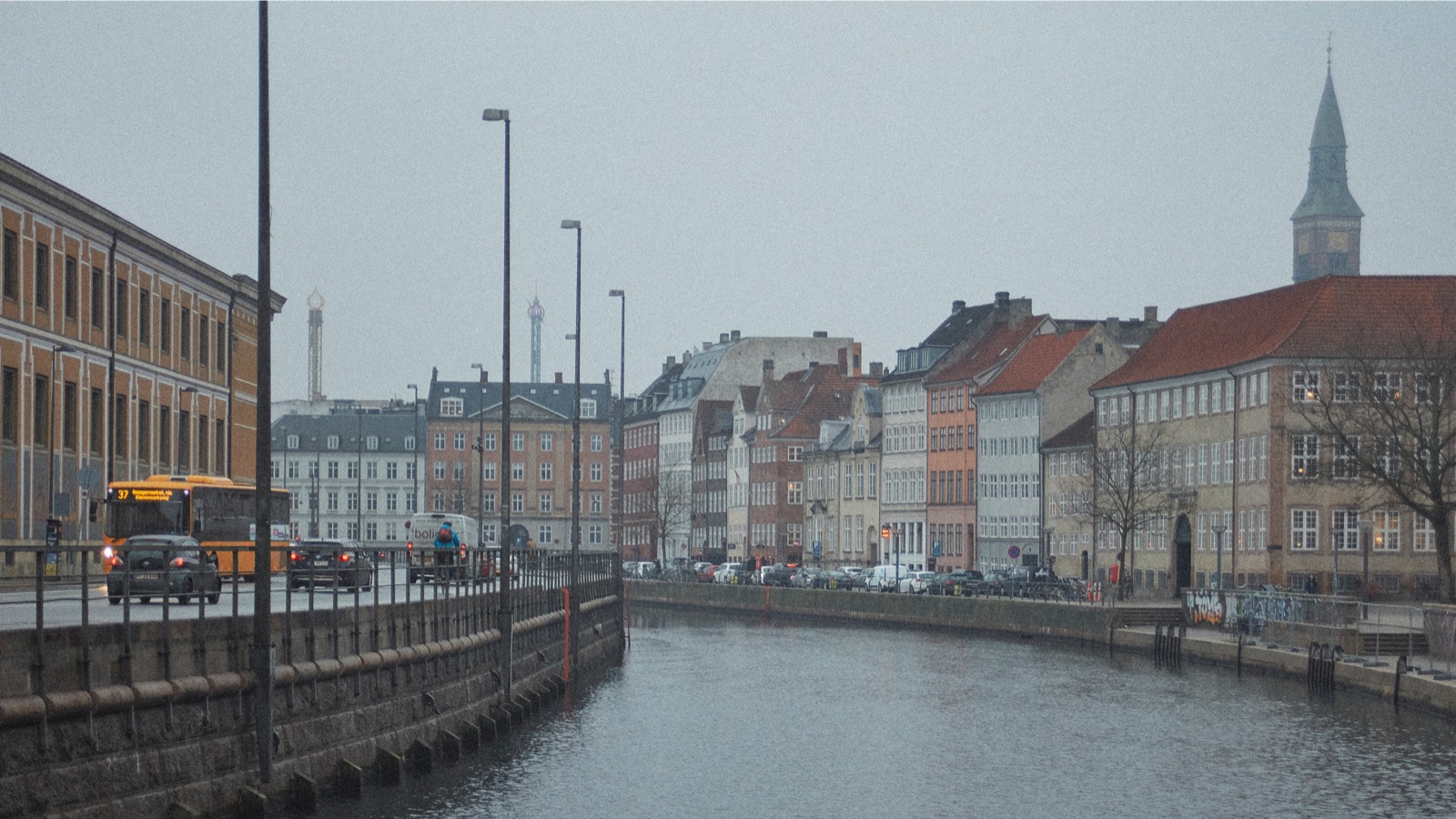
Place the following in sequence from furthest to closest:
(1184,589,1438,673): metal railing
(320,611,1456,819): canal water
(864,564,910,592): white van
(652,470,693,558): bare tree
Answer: (652,470,693,558): bare tree < (864,564,910,592): white van < (1184,589,1438,673): metal railing < (320,611,1456,819): canal water

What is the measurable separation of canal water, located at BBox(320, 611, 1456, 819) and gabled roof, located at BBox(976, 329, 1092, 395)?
63.1 metres

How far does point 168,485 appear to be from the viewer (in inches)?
2376

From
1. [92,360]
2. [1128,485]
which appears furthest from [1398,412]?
[92,360]

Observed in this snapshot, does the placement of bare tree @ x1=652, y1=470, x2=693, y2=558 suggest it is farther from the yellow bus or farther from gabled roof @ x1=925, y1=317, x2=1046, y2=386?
the yellow bus

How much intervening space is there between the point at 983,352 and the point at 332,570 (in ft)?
382

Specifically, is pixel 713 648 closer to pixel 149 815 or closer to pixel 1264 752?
pixel 1264 752

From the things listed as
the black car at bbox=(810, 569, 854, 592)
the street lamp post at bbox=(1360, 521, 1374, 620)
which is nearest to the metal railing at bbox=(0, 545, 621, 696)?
the street lamp post at bbox=(1360, 521, 1374, 620)

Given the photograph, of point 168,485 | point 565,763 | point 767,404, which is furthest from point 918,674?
point 767,404

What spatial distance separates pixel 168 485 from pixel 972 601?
45.3 m

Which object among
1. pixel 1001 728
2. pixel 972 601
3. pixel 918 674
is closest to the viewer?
pixel 1001 728

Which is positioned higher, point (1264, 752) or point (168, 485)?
point (168, 485)

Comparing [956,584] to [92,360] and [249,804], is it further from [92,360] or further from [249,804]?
[249,804]

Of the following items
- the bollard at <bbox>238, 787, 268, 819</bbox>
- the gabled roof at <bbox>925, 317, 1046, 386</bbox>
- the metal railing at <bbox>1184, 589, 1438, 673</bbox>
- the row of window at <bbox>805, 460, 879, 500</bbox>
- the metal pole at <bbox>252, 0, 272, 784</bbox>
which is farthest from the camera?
the row of window at <bbox>805, 460, 879, 500</bbox>

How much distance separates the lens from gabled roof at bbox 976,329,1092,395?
13575cm
